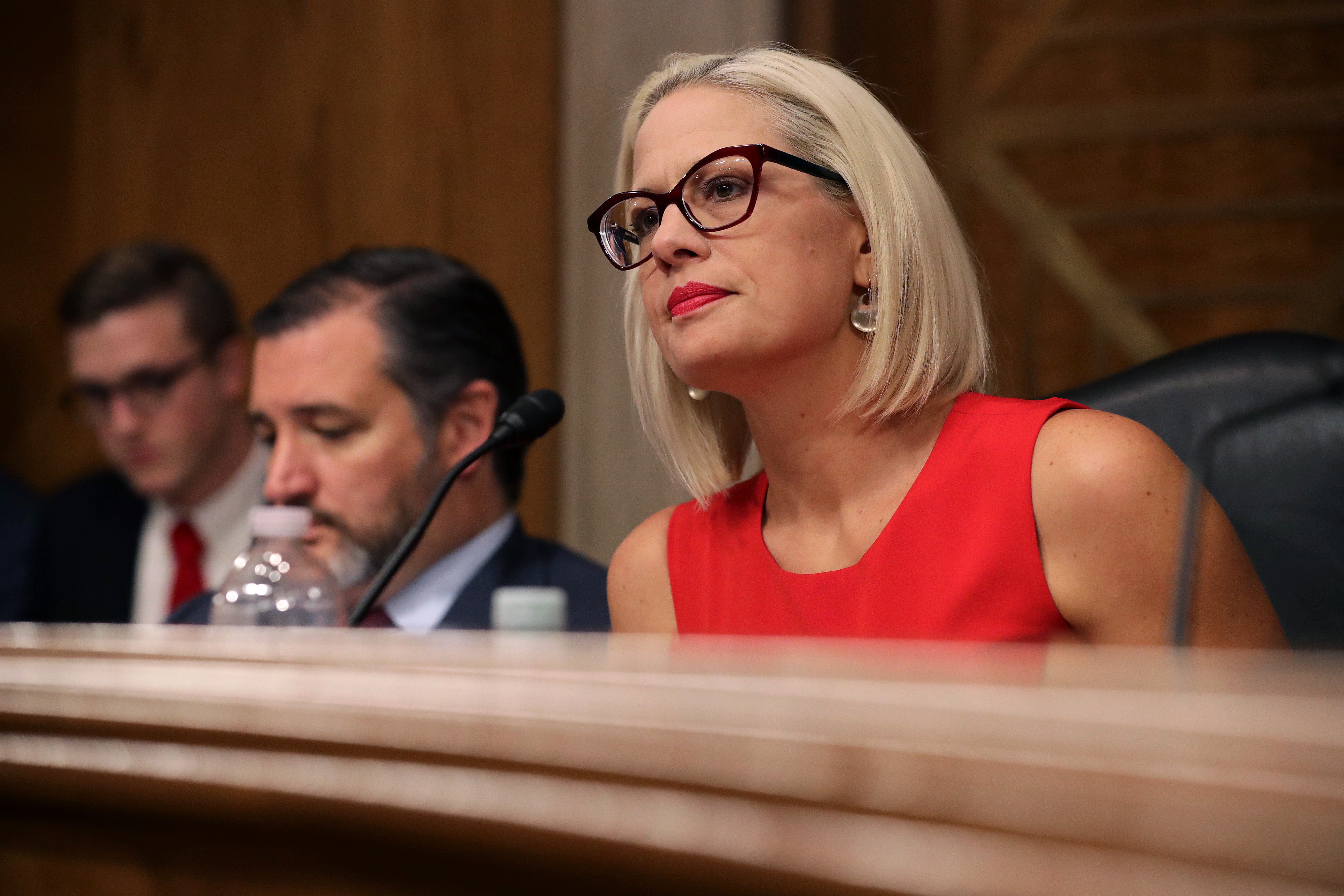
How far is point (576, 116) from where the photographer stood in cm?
247

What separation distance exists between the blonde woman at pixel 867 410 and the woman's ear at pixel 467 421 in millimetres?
601

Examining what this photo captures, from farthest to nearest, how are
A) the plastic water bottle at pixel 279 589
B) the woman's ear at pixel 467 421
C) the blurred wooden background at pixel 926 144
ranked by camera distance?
the blurred wooden background at pixel 926 144 → the woman's ear at pixel 467 421 → the plastic water bottle at pixel 279 589

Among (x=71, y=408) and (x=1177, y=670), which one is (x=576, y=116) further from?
(x=1177, y=670)

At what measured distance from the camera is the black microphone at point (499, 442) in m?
1.09

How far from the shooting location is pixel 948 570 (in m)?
0.98

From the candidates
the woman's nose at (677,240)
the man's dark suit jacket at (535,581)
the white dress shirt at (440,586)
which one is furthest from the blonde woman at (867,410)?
the white dress shirt at (440,586)

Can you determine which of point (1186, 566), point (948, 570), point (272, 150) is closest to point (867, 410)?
point (948, 570)

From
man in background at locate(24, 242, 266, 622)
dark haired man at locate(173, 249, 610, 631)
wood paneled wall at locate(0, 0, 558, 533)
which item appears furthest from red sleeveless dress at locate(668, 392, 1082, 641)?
man in background at locate(24, 242, 266, 622)

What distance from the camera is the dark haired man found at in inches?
61.8

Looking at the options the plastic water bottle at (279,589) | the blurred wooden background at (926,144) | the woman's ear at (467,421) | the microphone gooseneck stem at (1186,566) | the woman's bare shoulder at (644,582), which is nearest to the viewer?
the microphone gooseneck stem at (1186,566)

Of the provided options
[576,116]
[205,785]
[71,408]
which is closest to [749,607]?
[205,785]

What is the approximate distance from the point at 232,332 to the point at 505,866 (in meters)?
2.49

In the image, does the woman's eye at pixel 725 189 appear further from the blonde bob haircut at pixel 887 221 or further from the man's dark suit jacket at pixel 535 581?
the man's dark suit jacket at pixel 535 581

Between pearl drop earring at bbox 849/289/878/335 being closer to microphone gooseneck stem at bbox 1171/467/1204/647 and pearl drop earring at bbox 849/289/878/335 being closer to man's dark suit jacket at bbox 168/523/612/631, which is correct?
microphone gooseneck stem at bbox 1171/467/1204/647
